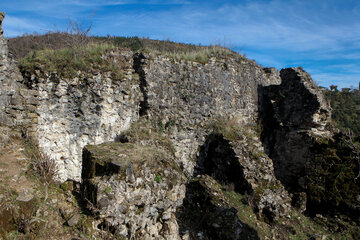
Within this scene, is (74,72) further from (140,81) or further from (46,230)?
(46,230)

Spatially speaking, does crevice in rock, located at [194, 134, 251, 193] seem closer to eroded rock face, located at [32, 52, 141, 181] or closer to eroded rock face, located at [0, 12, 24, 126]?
eroded rock face, located at [32, 52, 141, 181]

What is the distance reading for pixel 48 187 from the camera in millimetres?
4449

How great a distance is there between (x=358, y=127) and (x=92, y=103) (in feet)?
69.1

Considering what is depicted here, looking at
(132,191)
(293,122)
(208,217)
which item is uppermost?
(293,122)

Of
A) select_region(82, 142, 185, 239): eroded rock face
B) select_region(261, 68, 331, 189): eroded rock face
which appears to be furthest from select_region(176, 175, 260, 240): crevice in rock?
Answer: select_region(261, 68, 331, 189): eroded rock face

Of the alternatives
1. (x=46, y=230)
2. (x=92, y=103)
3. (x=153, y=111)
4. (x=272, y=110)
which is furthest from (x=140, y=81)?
(x=272, y=110)

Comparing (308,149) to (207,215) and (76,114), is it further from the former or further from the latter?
(76,114)

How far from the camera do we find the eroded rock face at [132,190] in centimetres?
412

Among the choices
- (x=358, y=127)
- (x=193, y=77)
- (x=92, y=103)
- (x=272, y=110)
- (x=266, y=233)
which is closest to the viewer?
(x=266, y=233)

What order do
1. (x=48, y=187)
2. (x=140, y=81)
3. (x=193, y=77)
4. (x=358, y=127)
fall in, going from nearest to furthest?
(x=48, y=187) < (x=140, y=81) < (x=193, y=77) < (x=358, y=127)

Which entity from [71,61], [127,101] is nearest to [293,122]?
[127,101]

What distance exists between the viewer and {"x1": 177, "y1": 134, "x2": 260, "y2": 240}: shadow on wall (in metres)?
5.93

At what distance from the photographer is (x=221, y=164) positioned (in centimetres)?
908

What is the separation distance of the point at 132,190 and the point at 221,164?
5316 millimetres
